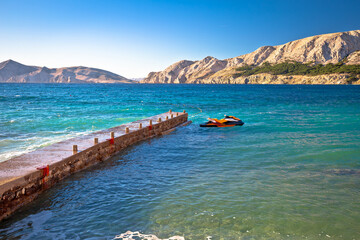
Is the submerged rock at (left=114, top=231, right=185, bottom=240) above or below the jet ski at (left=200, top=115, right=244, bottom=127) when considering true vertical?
below

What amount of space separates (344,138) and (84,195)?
2316 cm

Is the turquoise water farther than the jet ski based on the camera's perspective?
No

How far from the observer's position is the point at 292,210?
11516mm

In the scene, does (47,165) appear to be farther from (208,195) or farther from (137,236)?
(208,195)

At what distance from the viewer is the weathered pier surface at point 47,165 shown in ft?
38.4

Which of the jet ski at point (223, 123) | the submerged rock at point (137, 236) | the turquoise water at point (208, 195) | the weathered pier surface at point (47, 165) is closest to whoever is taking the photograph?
the submerged rock at point (137, 236)

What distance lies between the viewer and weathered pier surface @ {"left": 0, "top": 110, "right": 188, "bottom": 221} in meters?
11.7

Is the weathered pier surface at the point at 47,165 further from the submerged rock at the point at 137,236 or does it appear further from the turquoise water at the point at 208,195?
the submerged rock at the point at 137,236

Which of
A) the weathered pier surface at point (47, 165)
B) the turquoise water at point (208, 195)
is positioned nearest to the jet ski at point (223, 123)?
the turquoise water at point (208, 195)

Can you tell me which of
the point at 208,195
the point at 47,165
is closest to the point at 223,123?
the point at 208,195

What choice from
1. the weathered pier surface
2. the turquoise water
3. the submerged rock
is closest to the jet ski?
the turquoise water

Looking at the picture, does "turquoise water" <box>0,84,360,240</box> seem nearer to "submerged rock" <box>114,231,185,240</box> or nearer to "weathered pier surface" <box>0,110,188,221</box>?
"submerged rock" <box>114,231,185,240</box>

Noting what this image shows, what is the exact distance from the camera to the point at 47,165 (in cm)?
1408

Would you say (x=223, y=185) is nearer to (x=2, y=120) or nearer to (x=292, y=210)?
(x=292, y=210)
